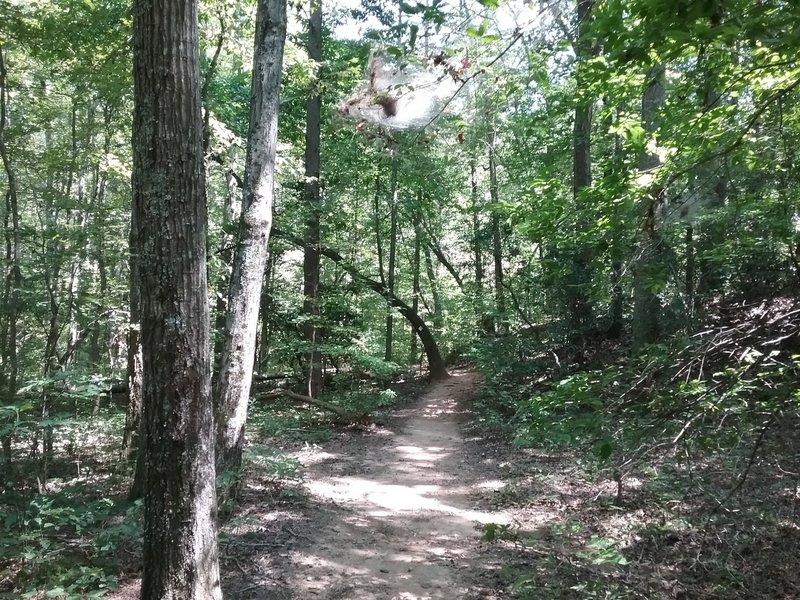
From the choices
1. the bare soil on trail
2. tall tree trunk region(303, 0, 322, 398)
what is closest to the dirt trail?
the bare soil on trail

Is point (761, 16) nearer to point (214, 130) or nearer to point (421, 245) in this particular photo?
point (214, 130)

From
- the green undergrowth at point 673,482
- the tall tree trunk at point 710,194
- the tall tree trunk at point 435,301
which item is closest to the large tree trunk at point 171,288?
the green undergrowth at point 673,482

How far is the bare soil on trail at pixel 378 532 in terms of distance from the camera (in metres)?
4.46

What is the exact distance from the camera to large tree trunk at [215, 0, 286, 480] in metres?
5.88

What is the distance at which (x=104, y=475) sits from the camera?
8.07 meters

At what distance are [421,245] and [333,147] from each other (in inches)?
276

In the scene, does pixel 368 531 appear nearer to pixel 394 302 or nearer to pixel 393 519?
pixel 393 519

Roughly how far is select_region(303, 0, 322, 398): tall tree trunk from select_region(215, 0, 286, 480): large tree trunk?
4.20m

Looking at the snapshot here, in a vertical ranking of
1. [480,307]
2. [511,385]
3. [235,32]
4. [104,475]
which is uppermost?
[235,32]

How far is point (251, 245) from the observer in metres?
5.98

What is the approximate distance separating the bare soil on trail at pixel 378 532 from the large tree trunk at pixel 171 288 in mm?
1278

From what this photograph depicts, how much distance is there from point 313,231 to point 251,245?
5.20m

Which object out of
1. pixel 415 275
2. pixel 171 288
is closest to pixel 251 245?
pixel 171 288

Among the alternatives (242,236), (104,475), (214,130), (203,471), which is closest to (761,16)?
(203,471)
